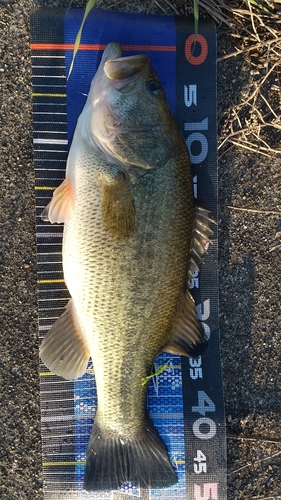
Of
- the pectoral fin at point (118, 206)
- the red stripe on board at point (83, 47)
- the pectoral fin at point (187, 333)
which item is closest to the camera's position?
the pectoral fin at point (118, 206)

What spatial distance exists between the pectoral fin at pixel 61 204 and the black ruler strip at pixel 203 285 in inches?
31.7

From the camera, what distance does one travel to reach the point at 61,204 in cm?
217

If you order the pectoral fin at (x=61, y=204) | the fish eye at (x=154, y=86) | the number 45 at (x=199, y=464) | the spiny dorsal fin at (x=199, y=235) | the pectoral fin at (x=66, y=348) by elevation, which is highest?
the fish eye at (x=154, y=86)

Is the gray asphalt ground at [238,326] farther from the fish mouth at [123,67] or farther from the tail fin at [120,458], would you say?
the fish mouth at [123,67]

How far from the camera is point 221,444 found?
2529 millimetres

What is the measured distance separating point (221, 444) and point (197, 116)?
6.50ft

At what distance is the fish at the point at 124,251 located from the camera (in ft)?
6.58

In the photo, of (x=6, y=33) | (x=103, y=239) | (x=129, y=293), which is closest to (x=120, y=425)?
(x=129, y=293)

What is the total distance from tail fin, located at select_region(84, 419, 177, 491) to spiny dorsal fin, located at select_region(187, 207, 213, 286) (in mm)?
909

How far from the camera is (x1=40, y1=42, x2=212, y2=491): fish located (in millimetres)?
2006

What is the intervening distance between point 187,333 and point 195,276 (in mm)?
422

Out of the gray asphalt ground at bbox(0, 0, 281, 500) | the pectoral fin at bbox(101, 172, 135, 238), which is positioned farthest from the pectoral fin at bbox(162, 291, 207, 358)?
the pectoral fin at bbox(101, 172, 135, 238)

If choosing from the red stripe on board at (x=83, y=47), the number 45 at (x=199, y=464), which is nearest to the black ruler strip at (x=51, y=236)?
the red stripe on board at (x=83, y=47)

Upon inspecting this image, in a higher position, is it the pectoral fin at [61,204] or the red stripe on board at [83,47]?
the red stripe on board at [83,47]
